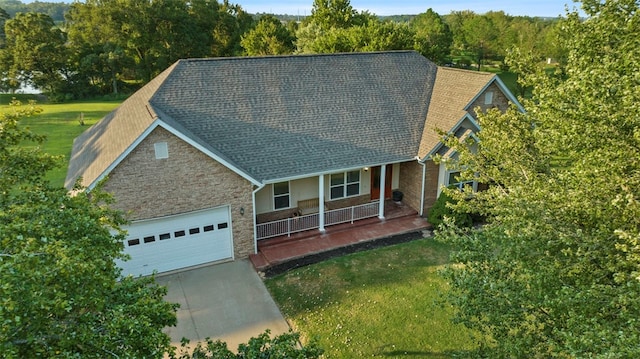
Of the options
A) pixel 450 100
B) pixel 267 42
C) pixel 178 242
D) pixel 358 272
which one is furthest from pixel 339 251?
pixel 267 42

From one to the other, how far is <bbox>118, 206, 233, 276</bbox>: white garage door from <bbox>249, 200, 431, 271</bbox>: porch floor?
1.55m

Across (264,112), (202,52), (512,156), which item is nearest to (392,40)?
(264,112)

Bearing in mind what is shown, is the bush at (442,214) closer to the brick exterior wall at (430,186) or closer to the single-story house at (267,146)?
the brick exterior wall at (430,186)

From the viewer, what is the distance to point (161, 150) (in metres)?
13.5

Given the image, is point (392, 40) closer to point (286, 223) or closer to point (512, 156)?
point (286, 223)

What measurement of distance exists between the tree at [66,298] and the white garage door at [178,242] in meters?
7.94

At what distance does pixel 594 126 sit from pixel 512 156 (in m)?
4.12

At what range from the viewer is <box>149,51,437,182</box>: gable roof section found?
16.6 m

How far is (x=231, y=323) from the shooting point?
12352 mm

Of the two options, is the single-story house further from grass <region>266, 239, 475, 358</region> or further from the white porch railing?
grass <region>266, 239, 475, 358</region>

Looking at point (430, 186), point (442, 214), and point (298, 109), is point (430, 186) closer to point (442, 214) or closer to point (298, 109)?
point (442, 214)

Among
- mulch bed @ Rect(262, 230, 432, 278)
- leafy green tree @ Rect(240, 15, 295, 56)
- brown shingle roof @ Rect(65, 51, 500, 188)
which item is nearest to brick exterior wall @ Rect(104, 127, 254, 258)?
brown shingle roof @ Rect(65, 51, 500, 188)

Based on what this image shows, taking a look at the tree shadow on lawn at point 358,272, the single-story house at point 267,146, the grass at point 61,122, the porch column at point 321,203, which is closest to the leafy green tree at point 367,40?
the single-story house at point 267,146

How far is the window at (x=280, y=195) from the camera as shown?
18.0 meters
